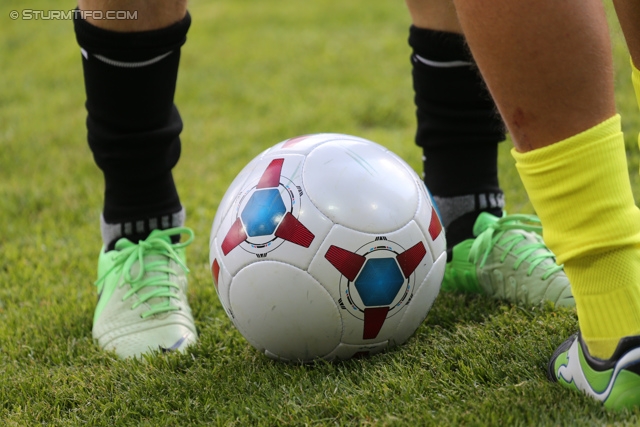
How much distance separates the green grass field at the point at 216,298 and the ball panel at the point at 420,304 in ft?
0.14

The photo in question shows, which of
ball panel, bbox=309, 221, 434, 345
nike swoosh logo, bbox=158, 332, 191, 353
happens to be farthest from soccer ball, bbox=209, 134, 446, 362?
nike swoosh logo, bbox=158, 332, 191, 353

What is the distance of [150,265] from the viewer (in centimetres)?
211

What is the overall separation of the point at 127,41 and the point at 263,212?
66 cm

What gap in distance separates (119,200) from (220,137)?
7.66 feet

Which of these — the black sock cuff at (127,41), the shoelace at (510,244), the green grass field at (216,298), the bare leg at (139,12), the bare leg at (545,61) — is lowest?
the green grass field at (216,298)

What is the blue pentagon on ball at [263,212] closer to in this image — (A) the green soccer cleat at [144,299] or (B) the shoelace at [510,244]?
(A) the green soccer cleat at [144,299]

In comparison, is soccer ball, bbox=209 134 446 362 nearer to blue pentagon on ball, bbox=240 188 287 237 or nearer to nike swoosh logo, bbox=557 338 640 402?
blue pentagon on ball, bbox=240 188 287 237

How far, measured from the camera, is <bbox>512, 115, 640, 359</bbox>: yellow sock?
126cm

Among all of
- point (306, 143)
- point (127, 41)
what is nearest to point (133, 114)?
point (127, 41)


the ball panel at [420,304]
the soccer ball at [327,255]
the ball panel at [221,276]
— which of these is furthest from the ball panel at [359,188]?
the ball panel at [221,276]

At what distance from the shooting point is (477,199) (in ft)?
7.18

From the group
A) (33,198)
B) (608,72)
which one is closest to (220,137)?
(33,198)

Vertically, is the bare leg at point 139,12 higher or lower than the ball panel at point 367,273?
higher

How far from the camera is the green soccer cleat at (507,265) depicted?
6.50 feet
